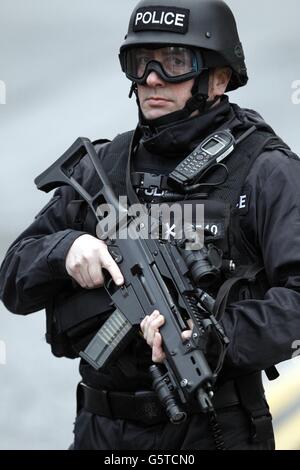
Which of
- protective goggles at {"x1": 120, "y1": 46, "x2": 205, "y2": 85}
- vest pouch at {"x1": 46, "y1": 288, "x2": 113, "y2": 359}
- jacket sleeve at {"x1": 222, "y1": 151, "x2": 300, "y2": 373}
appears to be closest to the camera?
jacket sleeve at {"x1": 222, "y1": 151, "x2": 300, "y2": 373}

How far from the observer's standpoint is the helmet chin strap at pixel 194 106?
5152 millimetres

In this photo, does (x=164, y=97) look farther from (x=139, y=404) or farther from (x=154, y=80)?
(x=139, y=404)

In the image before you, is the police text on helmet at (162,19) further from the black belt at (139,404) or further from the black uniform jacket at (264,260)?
the black belt at (139,404)

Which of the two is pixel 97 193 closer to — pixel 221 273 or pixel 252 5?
pixel 221 273

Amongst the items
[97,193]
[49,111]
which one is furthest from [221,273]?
[49,111]

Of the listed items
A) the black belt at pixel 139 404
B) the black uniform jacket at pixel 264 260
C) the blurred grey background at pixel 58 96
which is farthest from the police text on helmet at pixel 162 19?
the blurred grey background at pixel 58 96

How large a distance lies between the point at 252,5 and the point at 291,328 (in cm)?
629

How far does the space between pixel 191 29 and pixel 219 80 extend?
201 millimetres

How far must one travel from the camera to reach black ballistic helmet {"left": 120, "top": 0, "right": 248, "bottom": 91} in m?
5.17

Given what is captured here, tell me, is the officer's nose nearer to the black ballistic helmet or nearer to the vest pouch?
the black ballistic helmet

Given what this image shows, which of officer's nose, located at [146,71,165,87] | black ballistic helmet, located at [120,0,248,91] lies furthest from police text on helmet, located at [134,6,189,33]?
officer's nose, located at [146,71,165,87]

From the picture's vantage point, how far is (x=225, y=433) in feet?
16.2

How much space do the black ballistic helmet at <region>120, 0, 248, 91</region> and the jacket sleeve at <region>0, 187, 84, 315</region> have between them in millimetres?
525

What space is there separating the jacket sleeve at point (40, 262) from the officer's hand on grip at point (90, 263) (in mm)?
36
